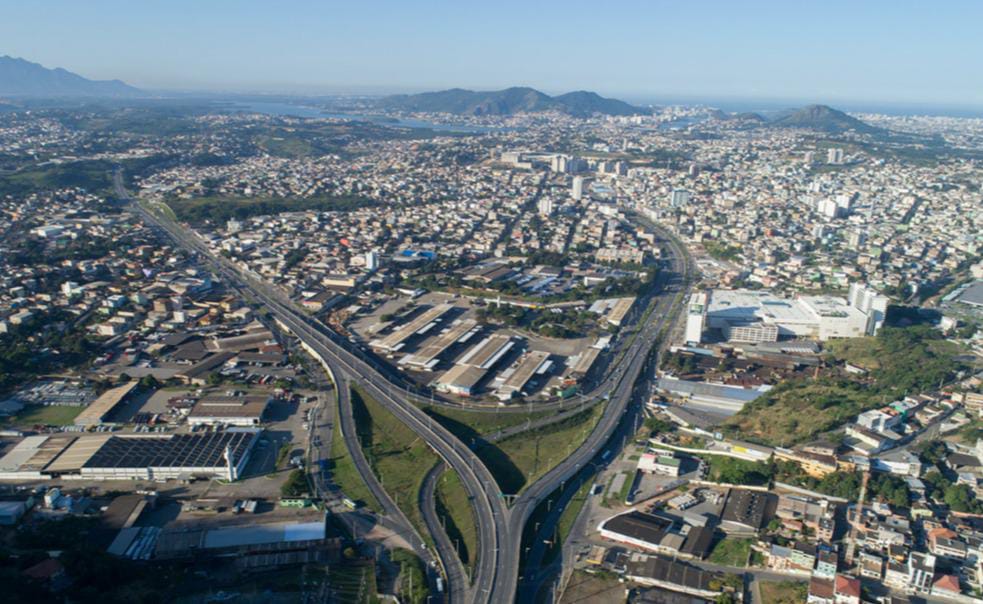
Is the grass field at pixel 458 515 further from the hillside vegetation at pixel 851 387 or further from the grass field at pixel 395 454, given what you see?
the hillside vegetation at pixel 851 387

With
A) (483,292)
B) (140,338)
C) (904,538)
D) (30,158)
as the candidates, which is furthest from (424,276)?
(30,158)

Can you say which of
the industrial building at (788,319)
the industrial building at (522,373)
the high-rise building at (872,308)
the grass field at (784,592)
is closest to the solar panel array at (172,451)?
the industrial building at (522,373)

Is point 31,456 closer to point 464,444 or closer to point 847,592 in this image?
point 464,444

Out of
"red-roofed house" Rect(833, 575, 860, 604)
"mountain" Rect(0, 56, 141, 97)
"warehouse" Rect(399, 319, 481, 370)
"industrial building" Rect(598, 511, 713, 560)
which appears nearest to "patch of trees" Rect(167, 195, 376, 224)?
"warehouse" Rect(399, 319, 481, 370)

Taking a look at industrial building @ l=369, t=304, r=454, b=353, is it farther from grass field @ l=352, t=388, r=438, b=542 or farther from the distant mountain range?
the distant mountain range

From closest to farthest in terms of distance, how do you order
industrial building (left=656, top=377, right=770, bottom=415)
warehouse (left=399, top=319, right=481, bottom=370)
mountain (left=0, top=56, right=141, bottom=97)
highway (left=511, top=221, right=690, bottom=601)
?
highway (left=511, top=221, right=690, bottom=601), industrial building (left=656, top=377, right=770, bottom=415), warehouse (left=399, top=319, right=481, bottom=370), mountain (left=0, top=56, right=141, bottom=97)
